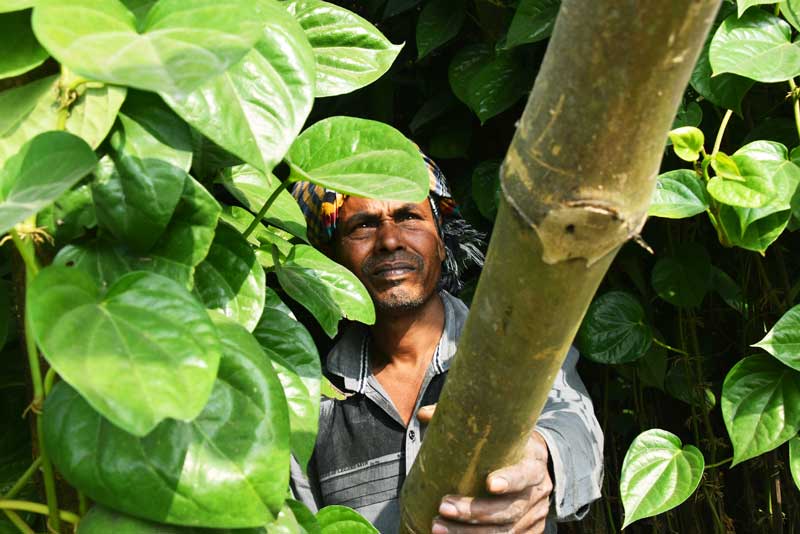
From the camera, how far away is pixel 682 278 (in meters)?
1.49

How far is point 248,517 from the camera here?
42cm

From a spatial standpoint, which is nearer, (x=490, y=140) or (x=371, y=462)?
(x=371, y=462)

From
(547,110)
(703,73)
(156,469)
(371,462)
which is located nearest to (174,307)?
(156,469)

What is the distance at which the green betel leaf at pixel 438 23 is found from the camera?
1.64 m

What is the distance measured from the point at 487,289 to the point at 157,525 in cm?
19

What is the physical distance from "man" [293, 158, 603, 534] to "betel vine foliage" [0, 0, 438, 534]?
869mm

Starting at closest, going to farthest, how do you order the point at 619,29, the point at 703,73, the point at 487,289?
1. the point at 619,29
2. the point at 487,289
3. the point at 703,73

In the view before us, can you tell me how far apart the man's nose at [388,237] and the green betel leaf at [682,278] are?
46cm

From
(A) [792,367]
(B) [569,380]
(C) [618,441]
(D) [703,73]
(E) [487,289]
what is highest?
(E) [487,289]

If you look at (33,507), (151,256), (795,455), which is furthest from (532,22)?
(33,507)

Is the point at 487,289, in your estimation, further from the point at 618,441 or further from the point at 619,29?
the point at 618,441

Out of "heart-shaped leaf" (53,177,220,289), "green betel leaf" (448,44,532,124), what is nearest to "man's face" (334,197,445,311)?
"green betel leaf" (448,44,532,124)

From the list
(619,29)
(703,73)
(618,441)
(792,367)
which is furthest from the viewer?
(618,441)

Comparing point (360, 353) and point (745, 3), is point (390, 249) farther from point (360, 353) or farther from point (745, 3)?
point (745, 3)
